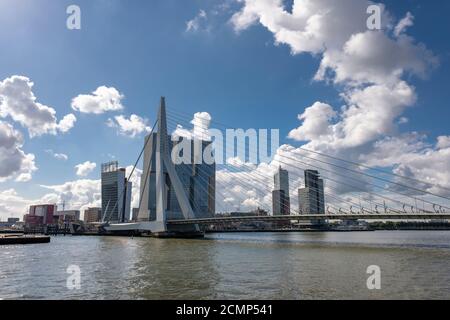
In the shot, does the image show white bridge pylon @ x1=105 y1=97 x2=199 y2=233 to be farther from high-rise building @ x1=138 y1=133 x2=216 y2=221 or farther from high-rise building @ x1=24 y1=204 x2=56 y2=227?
high-rise building @ x1=24 y1=204 x2=56 y2=227

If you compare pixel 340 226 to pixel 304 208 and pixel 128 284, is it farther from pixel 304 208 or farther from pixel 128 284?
pixel 128 284

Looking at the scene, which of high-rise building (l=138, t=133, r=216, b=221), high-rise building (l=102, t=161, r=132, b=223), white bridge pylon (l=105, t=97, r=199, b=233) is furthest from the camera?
high-rise building (l=102, t=161, r=132, b=223)
